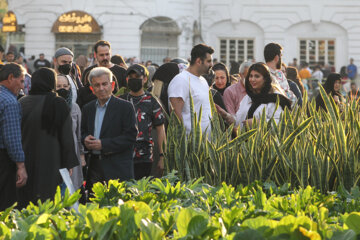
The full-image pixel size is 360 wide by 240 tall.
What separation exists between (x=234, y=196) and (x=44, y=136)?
2364mm

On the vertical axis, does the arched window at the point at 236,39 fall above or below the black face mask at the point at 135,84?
above

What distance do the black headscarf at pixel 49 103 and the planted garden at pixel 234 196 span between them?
91 centimetres

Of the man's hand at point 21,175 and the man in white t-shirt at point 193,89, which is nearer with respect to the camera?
the man's hand at point 21,175

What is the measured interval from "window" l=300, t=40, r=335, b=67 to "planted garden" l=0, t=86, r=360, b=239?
28.7 m

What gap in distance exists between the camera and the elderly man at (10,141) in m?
5.29

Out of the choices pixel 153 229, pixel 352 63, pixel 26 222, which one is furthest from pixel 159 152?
pixel 352 63

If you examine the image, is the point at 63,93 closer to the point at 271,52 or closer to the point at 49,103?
the point at 49,103

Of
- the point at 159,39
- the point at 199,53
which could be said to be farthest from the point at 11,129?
the point at 159,39

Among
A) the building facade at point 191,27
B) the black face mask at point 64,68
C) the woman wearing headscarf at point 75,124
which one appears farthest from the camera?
the building facade at point 191,27

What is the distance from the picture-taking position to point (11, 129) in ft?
17.3

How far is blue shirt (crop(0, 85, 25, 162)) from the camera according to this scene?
5277 mm

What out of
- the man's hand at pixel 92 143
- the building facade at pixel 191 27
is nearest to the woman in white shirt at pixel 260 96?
the man's hand at pixel 92 143

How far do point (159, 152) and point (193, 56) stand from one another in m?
0.91

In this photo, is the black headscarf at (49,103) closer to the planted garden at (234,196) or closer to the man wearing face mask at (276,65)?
the planted garden at (234,196)
